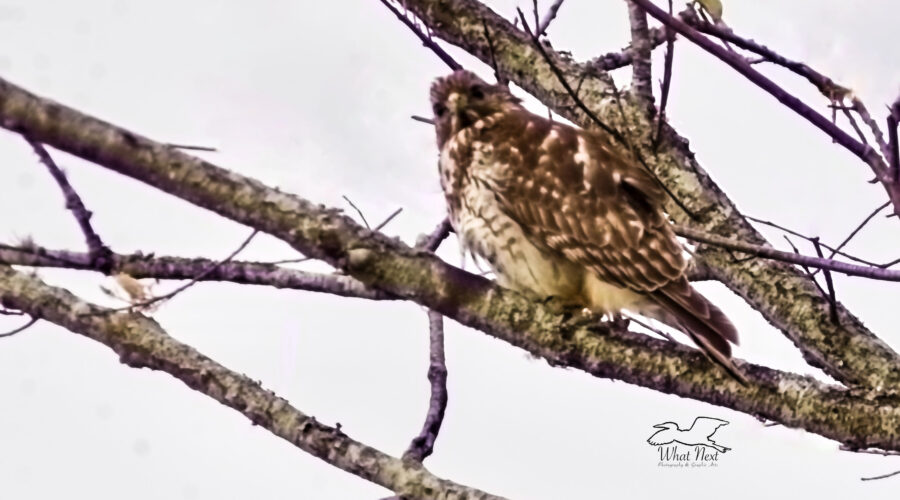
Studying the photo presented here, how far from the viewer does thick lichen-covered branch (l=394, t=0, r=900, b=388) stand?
204 centimetres

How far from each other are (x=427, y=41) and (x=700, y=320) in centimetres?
81

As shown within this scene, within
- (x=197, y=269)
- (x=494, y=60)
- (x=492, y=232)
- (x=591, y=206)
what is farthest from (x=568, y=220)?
(x=197, y=269)

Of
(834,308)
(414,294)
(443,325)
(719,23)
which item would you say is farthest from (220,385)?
(834,308)

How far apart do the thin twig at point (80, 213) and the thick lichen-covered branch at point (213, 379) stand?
0.11 metres

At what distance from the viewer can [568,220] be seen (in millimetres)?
2111

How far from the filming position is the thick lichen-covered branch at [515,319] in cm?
142

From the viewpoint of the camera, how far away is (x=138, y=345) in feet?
5.88

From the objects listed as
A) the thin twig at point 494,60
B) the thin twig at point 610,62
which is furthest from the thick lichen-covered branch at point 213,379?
the thin twig at point 610,62

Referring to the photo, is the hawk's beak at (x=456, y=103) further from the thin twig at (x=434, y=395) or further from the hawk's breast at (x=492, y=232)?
the thin twig at (x=434, y=395)

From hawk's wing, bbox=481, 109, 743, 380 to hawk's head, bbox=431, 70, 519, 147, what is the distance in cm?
12

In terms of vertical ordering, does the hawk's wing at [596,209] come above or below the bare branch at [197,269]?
above

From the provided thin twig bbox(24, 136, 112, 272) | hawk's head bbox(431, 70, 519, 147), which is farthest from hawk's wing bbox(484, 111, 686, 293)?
thin twig bbox(24, 136, 112, 272)

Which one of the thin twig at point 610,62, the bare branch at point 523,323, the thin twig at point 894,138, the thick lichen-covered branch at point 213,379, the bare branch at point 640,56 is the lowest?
the thick lichen-covered branch at point 213,379

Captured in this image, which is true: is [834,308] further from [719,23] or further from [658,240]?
[719,23]
